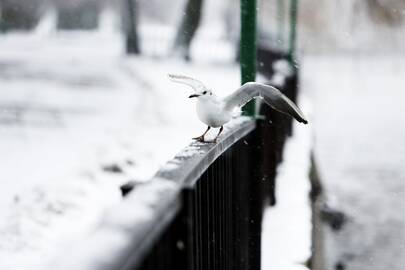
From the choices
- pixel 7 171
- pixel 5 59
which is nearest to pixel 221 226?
pixel 7 171

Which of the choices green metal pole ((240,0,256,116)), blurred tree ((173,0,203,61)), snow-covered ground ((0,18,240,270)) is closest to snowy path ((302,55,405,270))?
snow-covered ground ((0,18,240,270))

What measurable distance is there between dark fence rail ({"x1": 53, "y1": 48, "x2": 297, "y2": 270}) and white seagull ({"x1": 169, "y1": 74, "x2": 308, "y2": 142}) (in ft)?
0.41

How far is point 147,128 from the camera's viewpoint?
43.8ft

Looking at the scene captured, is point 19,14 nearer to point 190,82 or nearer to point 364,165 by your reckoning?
point 364,165

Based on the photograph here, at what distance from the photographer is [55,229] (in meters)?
7.25

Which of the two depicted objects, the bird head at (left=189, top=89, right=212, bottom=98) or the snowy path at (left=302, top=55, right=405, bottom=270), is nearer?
the bird head at (left=189, top=89, right=212, bottom=98)

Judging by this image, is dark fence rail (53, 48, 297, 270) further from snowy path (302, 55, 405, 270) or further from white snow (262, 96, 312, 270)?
snowy path (302, 55, 405, 270)

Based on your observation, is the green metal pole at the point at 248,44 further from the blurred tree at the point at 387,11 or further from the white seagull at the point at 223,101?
the blurred tree at the point at 387,11

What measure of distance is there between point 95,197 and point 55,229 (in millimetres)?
1348

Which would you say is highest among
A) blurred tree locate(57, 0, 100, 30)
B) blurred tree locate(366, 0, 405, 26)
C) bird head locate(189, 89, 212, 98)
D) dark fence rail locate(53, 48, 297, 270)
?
bird head locate(189, 89, 212, 98)

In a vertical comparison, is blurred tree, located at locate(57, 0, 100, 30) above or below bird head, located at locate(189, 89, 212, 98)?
below

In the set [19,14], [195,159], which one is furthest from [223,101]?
[19,14]

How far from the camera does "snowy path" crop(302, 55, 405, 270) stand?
8.22m

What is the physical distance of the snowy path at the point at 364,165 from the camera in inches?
324
